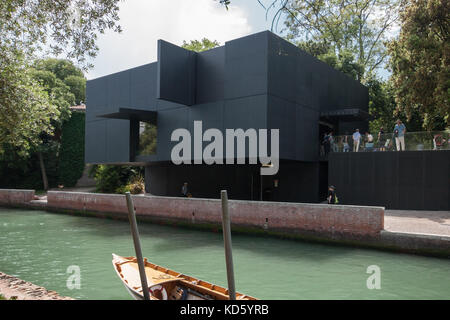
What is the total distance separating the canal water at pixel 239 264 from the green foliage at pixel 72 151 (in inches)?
929

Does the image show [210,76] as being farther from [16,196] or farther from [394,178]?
[16,196]

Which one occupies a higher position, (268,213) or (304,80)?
(304,80)

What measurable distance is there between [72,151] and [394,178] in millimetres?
33773

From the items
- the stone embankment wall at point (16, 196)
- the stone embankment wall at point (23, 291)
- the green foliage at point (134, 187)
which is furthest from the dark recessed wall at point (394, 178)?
the stone embankment wall at point (16, 196)

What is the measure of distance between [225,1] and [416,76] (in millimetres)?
18220

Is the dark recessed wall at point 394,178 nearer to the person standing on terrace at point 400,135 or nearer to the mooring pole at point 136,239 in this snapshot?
the person standing on terrace at point 400,135

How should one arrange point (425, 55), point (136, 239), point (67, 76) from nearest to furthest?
1. point (136, 239)
2. point (425, 55)
3. point (67, 76)

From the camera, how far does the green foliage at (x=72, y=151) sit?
4072 centimetres

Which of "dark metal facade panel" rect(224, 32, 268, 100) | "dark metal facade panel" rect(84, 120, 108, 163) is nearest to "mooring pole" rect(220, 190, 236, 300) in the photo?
"dark metal facade panel" rect(224, 32, 268, 100)

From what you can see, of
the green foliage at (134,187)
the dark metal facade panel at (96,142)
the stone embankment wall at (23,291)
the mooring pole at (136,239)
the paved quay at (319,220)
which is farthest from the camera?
the green foliage at (134,187)

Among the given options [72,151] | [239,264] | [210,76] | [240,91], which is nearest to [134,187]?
[210,76]

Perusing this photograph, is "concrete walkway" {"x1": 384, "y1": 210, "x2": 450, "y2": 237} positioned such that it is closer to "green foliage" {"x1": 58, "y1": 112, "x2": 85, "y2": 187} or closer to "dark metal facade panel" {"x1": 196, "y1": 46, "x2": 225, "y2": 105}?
"dark metal facade panel" {"x1": 196, "y1": 46, "x2": 225, "y2": 105}

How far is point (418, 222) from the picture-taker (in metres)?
14.7
